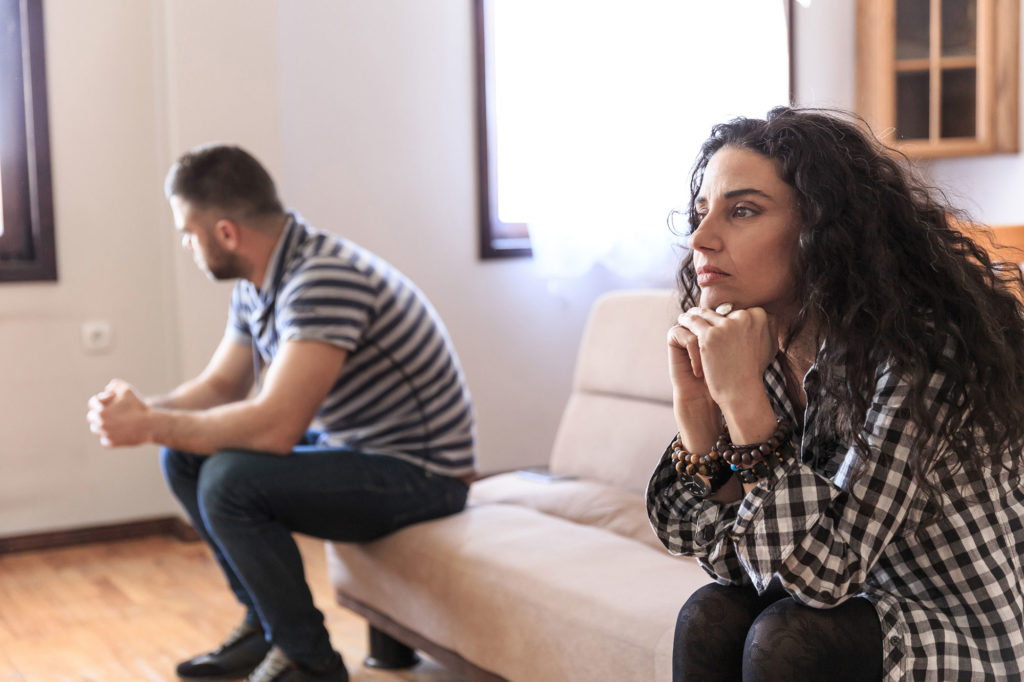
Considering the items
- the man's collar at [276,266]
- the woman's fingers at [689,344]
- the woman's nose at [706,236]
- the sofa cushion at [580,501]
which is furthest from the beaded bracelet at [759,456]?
the man's collar at [276,266]

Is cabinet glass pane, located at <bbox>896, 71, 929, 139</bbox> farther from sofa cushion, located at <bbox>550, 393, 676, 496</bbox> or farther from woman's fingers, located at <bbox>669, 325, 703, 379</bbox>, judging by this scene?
woman's fingers, located at <bbox>669, 325, 703, 379</bbox>

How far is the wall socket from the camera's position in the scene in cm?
369

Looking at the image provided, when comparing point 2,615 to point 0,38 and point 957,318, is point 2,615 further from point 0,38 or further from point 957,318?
point 957,318

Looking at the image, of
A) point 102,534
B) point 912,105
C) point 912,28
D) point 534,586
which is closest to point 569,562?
point 534,586

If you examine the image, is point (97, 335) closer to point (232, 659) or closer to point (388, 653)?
point (232, 659)

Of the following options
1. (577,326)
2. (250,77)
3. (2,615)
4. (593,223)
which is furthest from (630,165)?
(2,615)

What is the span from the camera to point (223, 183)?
2.44 m

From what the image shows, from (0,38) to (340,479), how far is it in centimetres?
207

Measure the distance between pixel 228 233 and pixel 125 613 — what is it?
114 cm

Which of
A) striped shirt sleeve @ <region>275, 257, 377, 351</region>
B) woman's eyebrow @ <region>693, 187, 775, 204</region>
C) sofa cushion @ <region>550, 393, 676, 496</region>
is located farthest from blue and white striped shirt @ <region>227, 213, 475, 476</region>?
woman's eyebrow @ <region>693, 187, 775, 204</region>

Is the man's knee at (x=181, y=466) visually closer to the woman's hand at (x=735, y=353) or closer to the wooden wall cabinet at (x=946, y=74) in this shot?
the woman's hand at (x=735, y=353)

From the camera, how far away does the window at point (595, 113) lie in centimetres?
397

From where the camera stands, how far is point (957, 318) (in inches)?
50.0

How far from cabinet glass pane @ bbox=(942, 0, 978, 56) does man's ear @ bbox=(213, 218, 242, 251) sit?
9.08 ft
